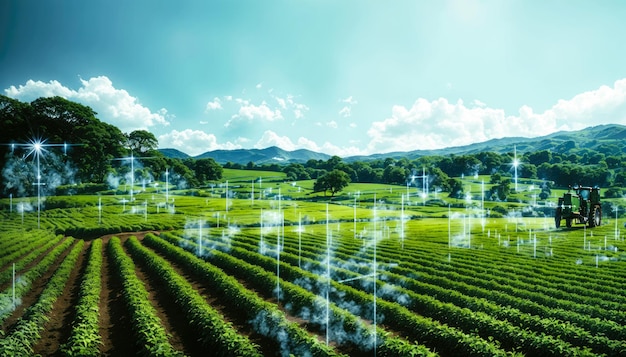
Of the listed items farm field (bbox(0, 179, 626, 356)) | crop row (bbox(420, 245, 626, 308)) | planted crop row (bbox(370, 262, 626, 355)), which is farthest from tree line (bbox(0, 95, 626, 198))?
crop row (bbox(420, 245, 626, 308))

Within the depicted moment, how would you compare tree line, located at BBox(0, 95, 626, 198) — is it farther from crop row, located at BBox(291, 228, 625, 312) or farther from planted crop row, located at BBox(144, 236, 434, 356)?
crop row, located at BBox(291, 228, 625, 312)

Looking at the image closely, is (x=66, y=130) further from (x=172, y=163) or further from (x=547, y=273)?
(x=547, y=273)

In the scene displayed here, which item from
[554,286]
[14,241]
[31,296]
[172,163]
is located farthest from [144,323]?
[172,163]

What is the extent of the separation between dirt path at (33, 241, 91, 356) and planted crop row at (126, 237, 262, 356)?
5.10 m

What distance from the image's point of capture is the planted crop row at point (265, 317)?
13555 millimetres

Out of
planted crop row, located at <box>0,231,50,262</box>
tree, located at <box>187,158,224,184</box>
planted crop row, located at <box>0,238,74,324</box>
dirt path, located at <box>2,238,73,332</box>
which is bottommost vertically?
dirt path, located at <box>2,238,73,332</box>

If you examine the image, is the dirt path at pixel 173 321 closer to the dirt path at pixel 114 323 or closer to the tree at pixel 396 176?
the dirt path at pixel 114 323

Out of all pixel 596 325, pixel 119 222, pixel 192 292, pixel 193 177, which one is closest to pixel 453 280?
pixel 596 325

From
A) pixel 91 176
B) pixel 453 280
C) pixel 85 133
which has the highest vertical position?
pixel 85 133

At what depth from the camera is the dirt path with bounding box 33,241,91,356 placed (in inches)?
592

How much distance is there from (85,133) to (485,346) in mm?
35022

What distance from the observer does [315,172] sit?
14212cm

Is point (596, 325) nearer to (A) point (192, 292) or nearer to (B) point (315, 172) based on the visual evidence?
(A) point (192, 292)

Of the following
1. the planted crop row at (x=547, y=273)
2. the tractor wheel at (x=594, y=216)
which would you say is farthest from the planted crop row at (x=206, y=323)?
the tractor wheel at (x=594, y=216)
